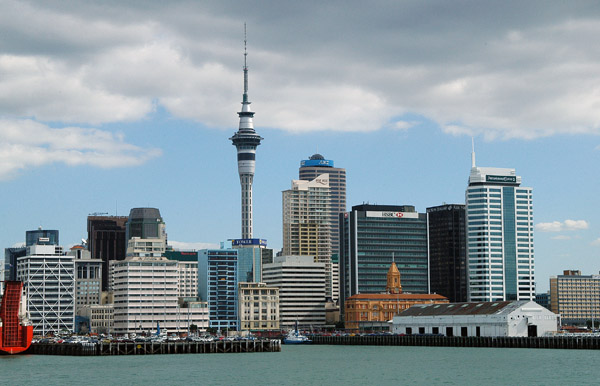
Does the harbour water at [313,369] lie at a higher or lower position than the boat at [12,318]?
lower

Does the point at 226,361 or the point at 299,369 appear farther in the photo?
the point at 226,361

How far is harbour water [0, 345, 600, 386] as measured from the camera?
136 m

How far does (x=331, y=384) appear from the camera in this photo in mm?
131500

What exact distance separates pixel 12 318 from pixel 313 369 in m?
67.1

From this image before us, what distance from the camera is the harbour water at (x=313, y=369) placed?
13562 centimetres

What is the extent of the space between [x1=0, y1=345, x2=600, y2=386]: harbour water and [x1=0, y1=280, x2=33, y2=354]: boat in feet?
14.7

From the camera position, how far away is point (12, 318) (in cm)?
19512

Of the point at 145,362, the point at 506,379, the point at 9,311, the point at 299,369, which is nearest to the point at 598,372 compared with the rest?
the point at 506,379

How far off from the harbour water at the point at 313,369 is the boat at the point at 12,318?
4.47 m

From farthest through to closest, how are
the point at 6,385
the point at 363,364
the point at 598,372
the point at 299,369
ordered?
the point at 363,364, the point at 299,369, the point at 598,372, the point at 6,385

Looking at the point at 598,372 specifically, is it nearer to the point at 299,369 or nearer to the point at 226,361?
the point at 299,369

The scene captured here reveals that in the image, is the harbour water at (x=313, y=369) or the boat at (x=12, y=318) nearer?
the harbour water at (x=313, y=369)

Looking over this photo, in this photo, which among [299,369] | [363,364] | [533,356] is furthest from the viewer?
[533,356]

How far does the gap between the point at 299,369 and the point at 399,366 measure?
16.9 m
